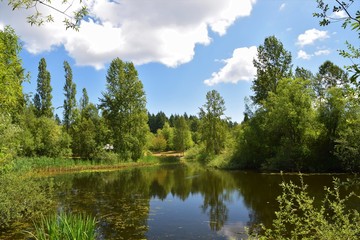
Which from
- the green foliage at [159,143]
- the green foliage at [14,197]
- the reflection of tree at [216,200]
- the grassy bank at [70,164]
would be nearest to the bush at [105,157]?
the grassy bank at [70,164]

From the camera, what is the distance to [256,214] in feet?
47.2

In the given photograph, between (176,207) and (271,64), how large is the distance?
28149mm

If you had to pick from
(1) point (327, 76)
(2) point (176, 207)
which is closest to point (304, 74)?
(1) point (327, 76)

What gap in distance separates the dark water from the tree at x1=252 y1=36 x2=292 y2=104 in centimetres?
1911

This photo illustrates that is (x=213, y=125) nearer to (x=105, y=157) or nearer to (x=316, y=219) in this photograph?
(x=105, y=157)

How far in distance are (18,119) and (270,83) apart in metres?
30.5

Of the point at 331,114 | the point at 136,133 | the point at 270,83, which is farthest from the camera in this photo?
the point at 136,133

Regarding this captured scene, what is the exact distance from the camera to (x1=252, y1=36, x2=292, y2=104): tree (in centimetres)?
3938

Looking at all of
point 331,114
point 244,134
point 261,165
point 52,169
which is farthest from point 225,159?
point 52,169

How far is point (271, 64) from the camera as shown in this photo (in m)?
39.8

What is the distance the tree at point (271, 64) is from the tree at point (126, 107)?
20.4 meters

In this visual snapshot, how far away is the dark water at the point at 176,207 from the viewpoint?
12234 mm

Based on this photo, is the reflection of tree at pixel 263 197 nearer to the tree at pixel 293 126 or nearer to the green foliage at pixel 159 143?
the tree at pixel 293 126

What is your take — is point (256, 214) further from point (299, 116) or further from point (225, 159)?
point (225, 159)
